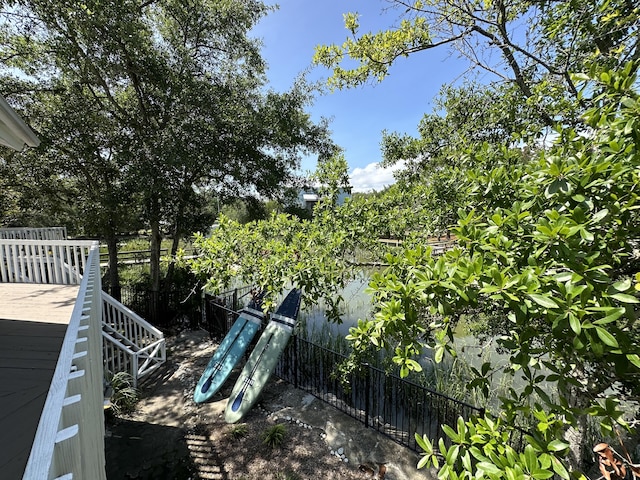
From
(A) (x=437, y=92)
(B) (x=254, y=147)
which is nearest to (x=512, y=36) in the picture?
(A) (x=437, y=92)

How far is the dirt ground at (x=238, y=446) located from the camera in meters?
4.03

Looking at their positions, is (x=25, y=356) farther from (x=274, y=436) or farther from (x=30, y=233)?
(x=30, y=233)

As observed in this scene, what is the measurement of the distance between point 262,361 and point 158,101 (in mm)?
8019

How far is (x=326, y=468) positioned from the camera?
4.13 meters

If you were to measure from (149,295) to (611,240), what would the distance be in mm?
10477

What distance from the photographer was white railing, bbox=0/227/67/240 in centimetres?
836

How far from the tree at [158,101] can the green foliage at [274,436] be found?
245 inches

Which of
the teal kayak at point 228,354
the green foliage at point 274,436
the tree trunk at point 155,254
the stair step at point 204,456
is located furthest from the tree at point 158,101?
the green foliage at point 274,436

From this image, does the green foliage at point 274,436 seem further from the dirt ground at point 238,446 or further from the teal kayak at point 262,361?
the teal kayak at point 262,361

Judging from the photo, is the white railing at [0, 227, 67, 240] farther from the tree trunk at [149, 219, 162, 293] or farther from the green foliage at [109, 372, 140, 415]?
the green foliage at [109, 372, 140, 415]

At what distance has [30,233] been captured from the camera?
855 cm

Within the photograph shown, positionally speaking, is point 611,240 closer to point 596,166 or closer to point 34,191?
point 596,166

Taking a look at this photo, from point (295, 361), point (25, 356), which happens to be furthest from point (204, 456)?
point (25, 356)

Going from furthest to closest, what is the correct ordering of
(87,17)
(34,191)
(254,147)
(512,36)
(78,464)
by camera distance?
(34,191) → (254,147) → (87,17) → (512,36) → (78,464)
